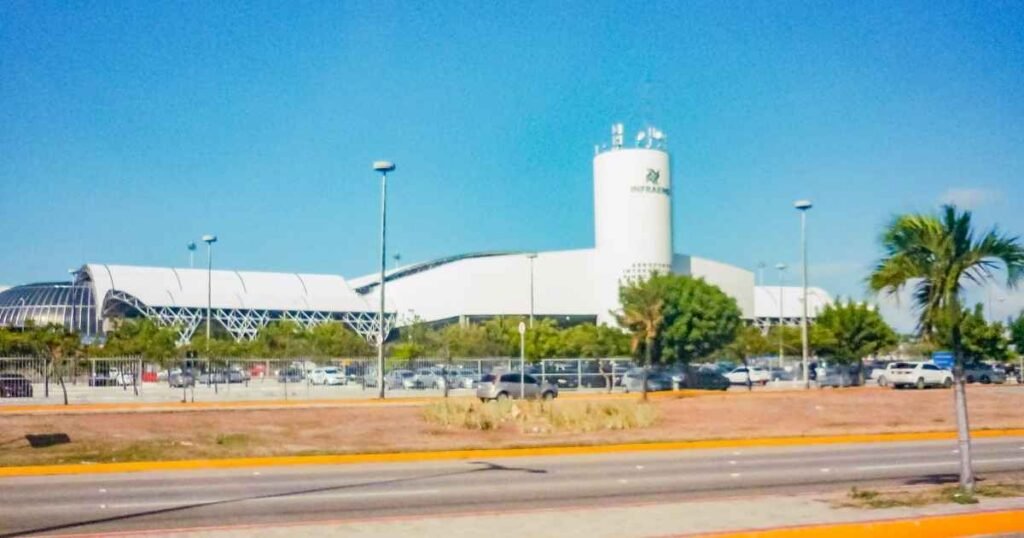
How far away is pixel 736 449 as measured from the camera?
1055 inches

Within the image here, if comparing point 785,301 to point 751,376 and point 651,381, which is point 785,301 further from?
point 651,381

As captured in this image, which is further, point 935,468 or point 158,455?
point 158,455

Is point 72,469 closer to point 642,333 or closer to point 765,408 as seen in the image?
point 765,408

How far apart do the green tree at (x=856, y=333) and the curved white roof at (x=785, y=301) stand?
7846 cm

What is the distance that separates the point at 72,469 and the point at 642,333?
29.7 meters

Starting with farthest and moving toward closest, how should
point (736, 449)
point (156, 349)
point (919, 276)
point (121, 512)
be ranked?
point (156, 349) → point (736, 449) → point (919, 276) → point (121, 512)

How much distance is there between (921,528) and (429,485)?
342 inches

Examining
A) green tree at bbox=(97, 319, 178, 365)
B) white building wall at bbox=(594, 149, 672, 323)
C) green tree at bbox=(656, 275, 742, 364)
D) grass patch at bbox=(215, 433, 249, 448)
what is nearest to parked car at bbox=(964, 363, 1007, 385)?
green tree at bbox=(656, 275, 742, 364)

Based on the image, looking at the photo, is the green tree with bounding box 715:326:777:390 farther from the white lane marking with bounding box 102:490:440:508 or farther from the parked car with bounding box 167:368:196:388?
the white lane marking with bounding box 102:490:440:508

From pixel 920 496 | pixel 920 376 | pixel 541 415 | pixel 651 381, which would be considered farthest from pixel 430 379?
pixel 920 496

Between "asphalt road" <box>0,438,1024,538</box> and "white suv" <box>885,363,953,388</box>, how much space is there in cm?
2751

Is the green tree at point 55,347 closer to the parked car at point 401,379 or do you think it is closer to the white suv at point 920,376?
the parked car at point 401,379

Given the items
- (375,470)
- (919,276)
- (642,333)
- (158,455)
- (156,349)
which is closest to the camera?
(919,276)

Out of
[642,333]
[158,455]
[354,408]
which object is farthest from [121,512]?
[642,333]
